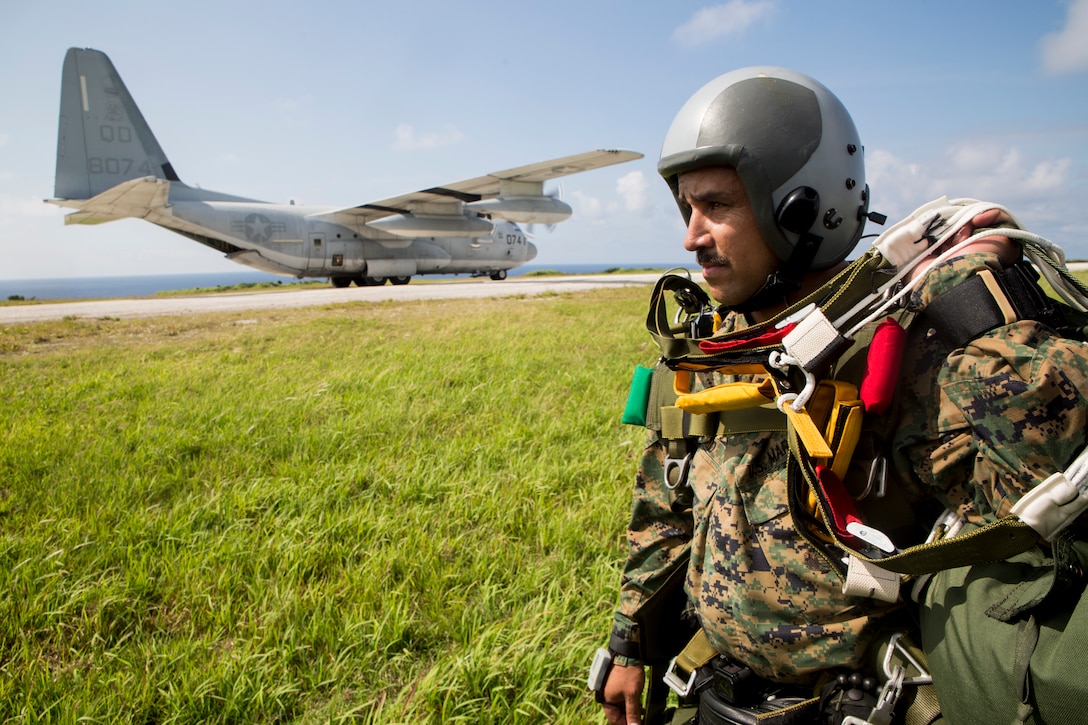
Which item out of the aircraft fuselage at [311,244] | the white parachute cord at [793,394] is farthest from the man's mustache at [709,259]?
the aircraft fuselage at [311,244]

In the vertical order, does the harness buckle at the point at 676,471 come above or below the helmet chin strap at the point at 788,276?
below

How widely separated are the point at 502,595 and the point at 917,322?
2113 mm

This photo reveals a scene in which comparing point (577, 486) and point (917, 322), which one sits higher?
point (917, 322)

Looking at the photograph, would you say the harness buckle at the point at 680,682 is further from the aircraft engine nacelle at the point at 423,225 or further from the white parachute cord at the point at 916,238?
the aircraft engine nacelle at the point at 423,225

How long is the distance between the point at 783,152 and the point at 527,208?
19.3m

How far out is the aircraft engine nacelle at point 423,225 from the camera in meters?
21.2

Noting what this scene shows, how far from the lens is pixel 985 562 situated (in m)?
1.03

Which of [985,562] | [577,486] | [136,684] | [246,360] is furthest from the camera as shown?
[246,360]

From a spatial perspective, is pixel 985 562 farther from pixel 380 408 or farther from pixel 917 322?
pixel 380 408

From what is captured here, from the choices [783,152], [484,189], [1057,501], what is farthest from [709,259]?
[484,189]

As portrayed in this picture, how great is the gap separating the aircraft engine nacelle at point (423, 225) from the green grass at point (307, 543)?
1581 centimetres

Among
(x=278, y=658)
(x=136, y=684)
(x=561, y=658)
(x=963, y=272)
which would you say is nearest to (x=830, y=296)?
(x=963, y=272)

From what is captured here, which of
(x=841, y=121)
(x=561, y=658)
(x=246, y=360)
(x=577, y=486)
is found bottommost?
(x=561, y=658)

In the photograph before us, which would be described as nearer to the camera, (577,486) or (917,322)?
(917,322)
